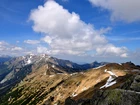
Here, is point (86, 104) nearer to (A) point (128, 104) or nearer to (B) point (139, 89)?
(B) point (139, 89)

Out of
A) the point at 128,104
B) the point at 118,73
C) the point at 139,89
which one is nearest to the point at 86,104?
the point at 139,89

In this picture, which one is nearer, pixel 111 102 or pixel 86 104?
pixel 111 102

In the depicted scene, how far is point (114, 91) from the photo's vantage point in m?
43.0

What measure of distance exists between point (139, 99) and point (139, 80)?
13.4 m

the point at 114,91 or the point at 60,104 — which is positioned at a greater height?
the point at 114,91

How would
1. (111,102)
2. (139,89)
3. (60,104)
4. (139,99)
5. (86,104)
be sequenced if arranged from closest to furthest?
(139,99) < (111,102) < (139,89) < (86,104) < (60,104)

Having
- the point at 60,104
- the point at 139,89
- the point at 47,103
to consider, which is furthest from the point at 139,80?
the point at 47,103

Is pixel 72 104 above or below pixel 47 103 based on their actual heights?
above

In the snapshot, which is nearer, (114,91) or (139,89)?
(114,91)

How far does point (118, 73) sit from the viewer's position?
174125mm

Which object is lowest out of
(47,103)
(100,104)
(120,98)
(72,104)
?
(47,103)

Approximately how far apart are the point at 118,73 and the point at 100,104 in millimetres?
129230

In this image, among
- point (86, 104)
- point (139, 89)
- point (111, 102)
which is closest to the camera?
point (111, 102)

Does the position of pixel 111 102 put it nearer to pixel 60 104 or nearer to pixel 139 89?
pixel 139 89
